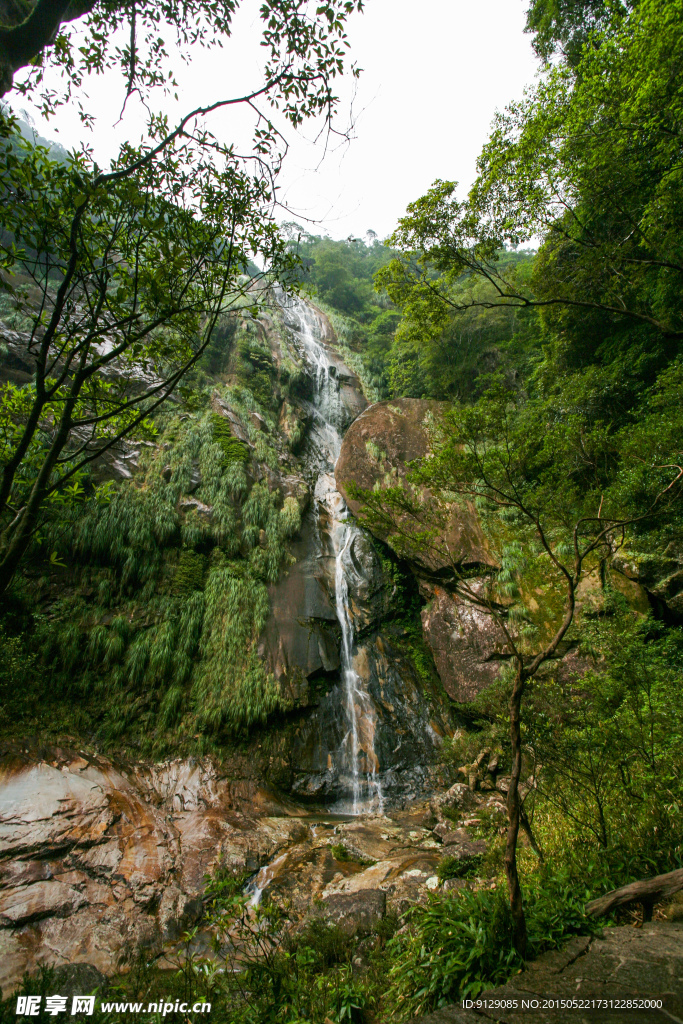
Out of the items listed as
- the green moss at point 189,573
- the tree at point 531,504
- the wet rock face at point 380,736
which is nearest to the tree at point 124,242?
the tree at point 531,504

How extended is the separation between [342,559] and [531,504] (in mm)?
7267

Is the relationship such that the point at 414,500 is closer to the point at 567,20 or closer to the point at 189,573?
the point at 189,573

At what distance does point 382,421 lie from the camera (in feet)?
43.9

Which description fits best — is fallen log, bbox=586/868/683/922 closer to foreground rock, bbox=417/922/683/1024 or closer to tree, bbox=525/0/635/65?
foreground rock, bbox=417/922/683/1024

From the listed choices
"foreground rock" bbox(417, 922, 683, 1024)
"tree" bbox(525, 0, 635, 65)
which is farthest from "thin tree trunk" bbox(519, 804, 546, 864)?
"tree" bbox(525, 0, 635, 65)

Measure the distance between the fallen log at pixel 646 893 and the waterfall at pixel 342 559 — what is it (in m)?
5.48

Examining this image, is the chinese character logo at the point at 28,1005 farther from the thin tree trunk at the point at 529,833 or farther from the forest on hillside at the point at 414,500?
the thin tree trunk at the point at 529,833

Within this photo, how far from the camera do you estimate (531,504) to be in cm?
502

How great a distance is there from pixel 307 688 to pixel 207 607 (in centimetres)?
291

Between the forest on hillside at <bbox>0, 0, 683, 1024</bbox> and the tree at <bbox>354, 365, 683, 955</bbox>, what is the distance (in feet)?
0.19

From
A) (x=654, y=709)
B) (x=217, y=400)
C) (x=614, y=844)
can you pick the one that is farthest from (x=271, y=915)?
(x=217, y=400)

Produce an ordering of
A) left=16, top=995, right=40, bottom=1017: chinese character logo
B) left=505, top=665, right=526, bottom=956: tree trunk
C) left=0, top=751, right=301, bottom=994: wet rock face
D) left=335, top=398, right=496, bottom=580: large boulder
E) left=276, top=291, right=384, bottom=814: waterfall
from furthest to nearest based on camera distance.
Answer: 1. left=335, top=398, right=496, bottom=580: large boulder
2. left=276, top=291, right=384, bottom=814: waterfall
3. left=0, top=751, right=301, bottom=994: wet rock face
4. left=16, top=995, right=40, bottom=1017: chinese character logo
5. left=505, top=665, right=526, bottom=956: tree trunk

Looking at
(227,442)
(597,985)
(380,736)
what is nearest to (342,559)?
(380,736)

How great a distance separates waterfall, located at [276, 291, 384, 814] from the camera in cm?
840
